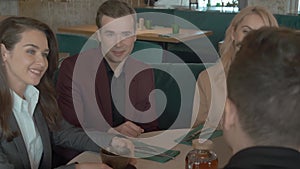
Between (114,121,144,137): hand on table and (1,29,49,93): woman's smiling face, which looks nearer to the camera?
(1,29,49,93): woman's smiling face

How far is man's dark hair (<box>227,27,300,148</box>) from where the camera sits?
0.82m

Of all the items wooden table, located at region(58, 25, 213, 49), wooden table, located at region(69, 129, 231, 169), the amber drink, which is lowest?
wooden table, located at region(69, 129, 231, 169)

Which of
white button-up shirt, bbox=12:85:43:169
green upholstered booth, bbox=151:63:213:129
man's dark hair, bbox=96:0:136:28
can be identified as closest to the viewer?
white button-up shirt, bbox=12:85:43:169

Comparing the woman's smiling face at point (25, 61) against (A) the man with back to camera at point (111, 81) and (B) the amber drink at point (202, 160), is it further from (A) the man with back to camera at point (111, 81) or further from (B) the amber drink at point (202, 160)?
(B) the amber drink at point (202, 160)

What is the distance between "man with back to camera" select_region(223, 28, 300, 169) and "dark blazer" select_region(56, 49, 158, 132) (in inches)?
54.7

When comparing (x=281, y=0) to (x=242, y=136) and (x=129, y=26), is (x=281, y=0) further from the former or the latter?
(x=242, y=136)

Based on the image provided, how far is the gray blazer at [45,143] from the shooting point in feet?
5.49

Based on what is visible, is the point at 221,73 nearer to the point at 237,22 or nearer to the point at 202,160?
the point at 237,22

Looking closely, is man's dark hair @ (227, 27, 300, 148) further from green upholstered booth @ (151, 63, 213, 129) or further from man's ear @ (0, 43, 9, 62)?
green upholstered booth @ (151, 63, 213, 129)

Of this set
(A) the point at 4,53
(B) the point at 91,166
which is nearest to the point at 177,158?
(B) the point at 91,166

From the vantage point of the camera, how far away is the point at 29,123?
182cm

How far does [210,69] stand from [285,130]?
1.63m

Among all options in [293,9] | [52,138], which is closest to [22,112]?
[52,138]

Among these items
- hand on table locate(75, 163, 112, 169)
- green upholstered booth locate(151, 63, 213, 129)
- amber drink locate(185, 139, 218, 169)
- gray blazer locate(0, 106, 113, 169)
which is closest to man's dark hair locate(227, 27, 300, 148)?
amber drink locate(185, 139, 218, 169)
